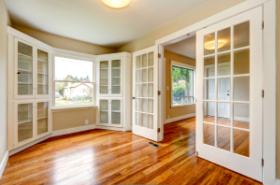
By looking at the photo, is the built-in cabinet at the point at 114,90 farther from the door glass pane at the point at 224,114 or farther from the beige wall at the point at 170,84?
the door glass pane at the point at 224,114

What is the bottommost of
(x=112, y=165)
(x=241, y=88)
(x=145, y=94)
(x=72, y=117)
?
(x=112, y=165)

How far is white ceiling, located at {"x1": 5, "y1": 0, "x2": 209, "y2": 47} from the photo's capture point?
1.90 meters

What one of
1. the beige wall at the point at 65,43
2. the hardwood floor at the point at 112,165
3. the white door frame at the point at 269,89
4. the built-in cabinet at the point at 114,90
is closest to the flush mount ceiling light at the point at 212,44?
the white door frame at the point at 269,89

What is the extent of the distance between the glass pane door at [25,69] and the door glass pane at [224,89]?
3454 mm

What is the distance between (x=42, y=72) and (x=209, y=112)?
3.58 metres

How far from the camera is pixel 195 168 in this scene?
5.60 ft

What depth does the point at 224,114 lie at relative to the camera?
1730 millimetres

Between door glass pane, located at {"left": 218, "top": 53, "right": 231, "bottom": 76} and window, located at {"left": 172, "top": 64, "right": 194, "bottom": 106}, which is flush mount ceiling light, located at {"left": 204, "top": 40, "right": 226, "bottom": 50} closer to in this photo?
door glass pane, located at {"left": 218, "top": 53, "right": 231, "bottom": 76}

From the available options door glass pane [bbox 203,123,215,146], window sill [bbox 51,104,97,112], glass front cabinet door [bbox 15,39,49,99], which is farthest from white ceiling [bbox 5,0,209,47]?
door glass pane [bbox 203,123,215,146]

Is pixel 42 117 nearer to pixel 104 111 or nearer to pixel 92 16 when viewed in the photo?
pixel 104 111

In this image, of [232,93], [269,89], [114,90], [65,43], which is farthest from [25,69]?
[269,89]

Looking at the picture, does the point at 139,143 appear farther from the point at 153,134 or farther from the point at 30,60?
the point at 30,60

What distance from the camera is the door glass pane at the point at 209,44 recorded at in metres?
1.83

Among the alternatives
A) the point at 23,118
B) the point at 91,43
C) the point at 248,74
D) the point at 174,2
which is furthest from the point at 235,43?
the point at 23,118
